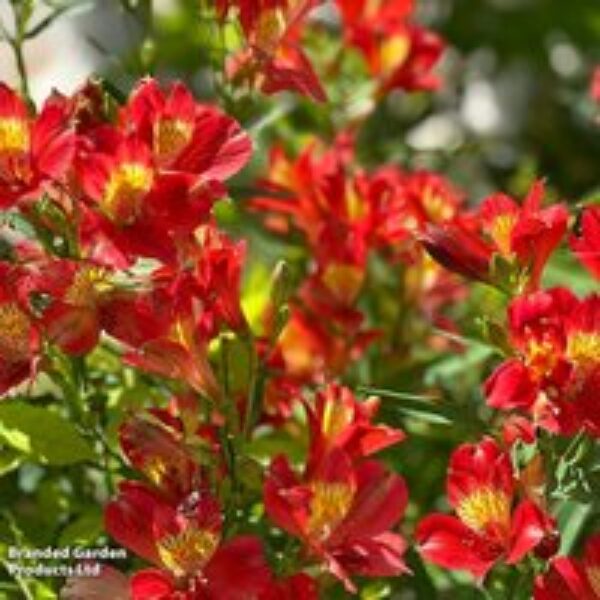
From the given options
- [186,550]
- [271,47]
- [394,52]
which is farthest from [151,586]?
[394,52]

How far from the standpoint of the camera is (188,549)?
1000 millimetres

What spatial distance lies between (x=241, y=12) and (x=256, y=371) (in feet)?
0.87

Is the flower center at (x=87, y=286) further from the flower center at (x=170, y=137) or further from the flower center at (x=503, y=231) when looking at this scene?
the flower center at (x=503, y=231)

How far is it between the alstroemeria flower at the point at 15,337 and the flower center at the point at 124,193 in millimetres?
71

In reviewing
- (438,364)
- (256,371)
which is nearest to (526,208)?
(256,371)

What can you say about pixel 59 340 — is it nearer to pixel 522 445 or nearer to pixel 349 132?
pixel 522 445

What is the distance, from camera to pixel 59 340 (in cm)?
105

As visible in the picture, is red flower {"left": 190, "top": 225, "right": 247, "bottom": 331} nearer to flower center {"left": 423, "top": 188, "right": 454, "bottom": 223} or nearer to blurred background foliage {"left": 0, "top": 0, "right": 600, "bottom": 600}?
blurred background foliage {"left": 0, "top": 0, "right": 600, "bottom": 600}

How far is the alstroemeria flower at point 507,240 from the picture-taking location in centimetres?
106

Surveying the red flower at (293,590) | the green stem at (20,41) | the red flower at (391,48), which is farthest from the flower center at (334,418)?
the red flower at (391,48)

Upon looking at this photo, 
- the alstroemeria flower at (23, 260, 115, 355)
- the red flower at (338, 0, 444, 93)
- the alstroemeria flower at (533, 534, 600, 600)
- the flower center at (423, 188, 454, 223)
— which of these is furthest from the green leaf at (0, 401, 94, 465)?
the red flower at (338, 0, 444, 93)

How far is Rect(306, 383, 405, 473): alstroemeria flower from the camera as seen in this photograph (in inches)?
42.1

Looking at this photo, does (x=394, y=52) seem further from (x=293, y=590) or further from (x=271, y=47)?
(x=293, y=590)

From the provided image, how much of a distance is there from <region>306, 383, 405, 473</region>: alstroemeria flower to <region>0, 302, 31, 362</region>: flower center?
7.2 inches
